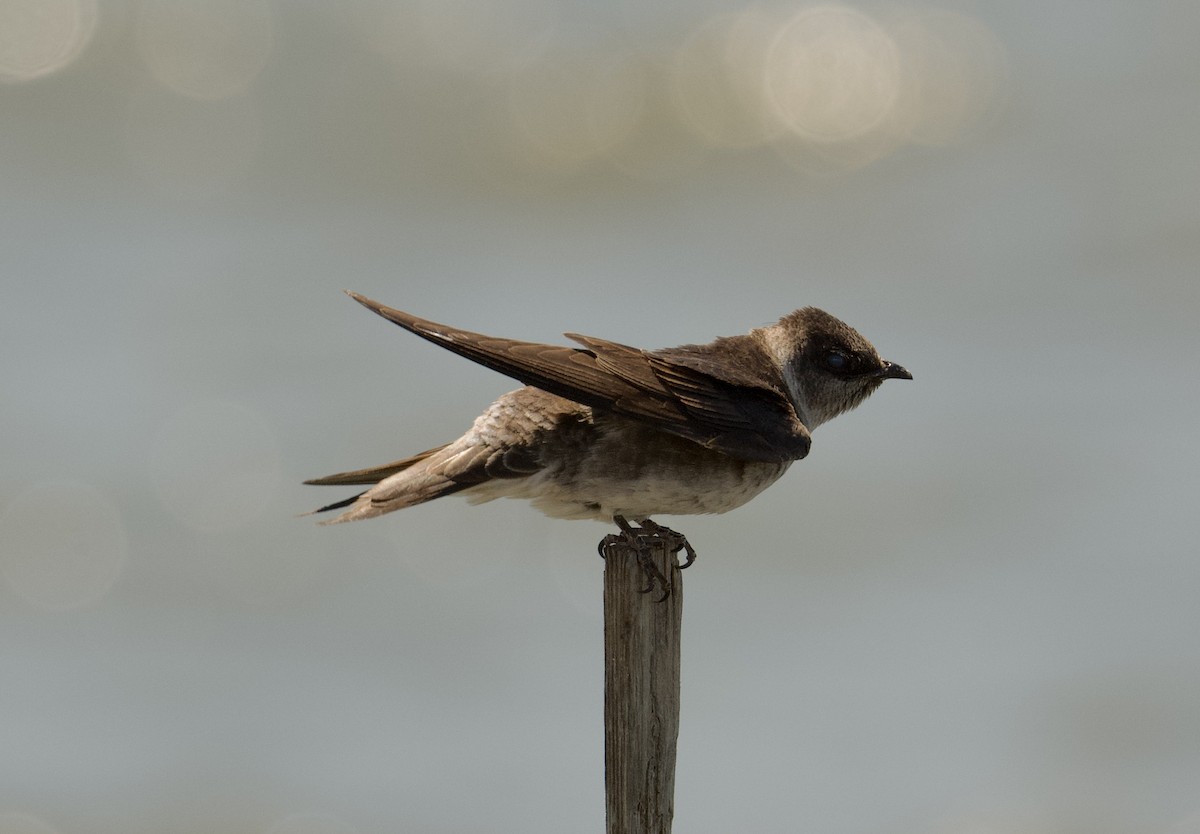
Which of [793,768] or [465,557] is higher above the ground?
[465,557]

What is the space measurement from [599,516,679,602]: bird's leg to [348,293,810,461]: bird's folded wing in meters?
0.46

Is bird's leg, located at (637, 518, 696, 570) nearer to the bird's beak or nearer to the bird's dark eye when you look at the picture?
the bird's dark eye

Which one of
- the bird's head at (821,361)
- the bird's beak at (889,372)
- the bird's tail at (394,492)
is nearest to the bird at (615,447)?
the bird's tail at (394,492)

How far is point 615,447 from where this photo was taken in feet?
20.7

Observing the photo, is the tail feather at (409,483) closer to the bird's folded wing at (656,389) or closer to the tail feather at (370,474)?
the tail feather at (370,474)

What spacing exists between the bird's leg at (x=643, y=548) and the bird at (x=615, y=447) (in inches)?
0.5

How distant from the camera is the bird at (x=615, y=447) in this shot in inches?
245

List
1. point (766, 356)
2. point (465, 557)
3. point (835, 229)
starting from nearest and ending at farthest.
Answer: point (766, 356)
point (465, 557)
point (835, 229)

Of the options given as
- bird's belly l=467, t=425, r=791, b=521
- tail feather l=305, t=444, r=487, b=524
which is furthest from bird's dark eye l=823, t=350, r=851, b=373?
tail feather l=305, t=444, r=487, b=524

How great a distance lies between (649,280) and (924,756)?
8.66 metres

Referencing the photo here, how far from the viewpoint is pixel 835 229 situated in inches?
896

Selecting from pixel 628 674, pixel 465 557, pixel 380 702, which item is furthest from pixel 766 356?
pixel 465 557

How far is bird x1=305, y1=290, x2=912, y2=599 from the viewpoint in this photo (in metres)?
6.21

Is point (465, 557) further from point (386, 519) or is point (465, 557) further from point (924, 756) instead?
point (924, 756)
